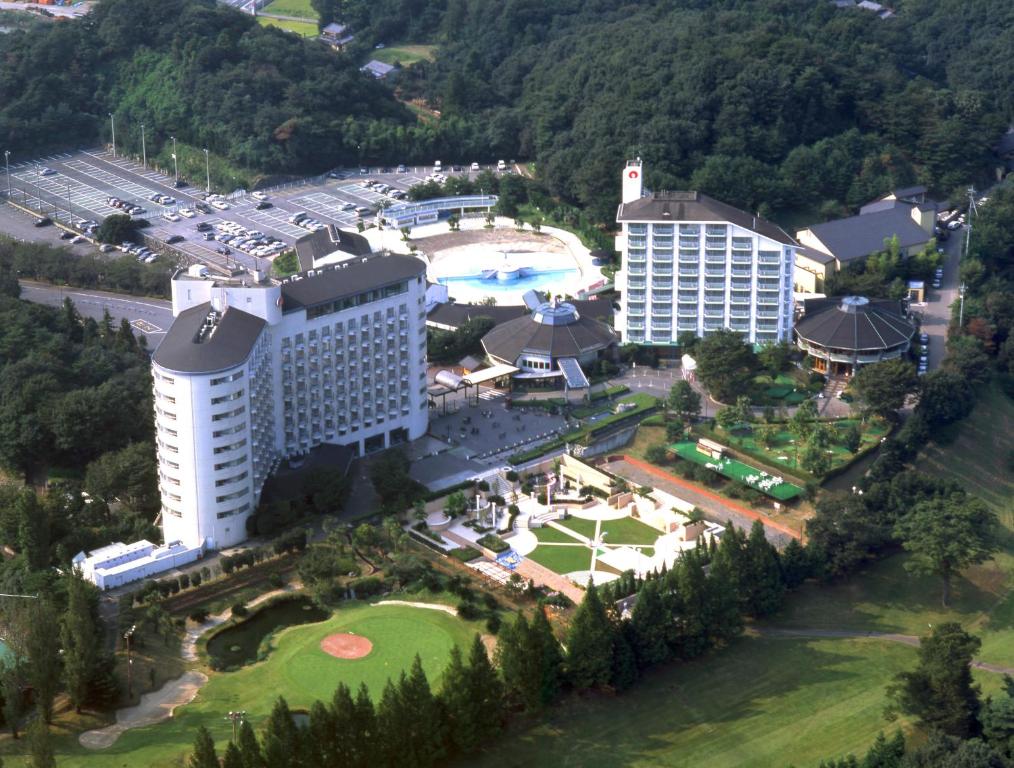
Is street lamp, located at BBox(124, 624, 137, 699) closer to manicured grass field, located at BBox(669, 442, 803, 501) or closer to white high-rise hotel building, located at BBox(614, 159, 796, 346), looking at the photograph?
manicured grass field, located at BBox(669, 442, 803, 501)

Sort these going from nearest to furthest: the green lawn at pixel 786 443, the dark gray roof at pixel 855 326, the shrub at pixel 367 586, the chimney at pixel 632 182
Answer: the shrub at pixel 367 586, the green lawn at pixel 786 443, the dark gray roof at pixel 855 326, the chimney at pixel 632 182

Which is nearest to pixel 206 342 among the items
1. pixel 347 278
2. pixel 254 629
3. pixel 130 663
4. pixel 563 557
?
pixel 347 278

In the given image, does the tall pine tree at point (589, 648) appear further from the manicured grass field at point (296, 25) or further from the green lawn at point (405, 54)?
the manicured grass field at point (296, 25)

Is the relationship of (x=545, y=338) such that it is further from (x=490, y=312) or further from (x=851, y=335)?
(x=851, y=335)

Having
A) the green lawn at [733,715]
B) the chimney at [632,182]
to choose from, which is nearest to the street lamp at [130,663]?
the green lawn at [733,715]

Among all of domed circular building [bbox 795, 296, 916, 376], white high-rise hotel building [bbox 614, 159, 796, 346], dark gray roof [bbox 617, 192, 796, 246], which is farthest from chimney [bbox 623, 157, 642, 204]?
domed circular building [bbox 795, 296, 916, 376]

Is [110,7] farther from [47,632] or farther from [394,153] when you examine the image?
[47,632]
